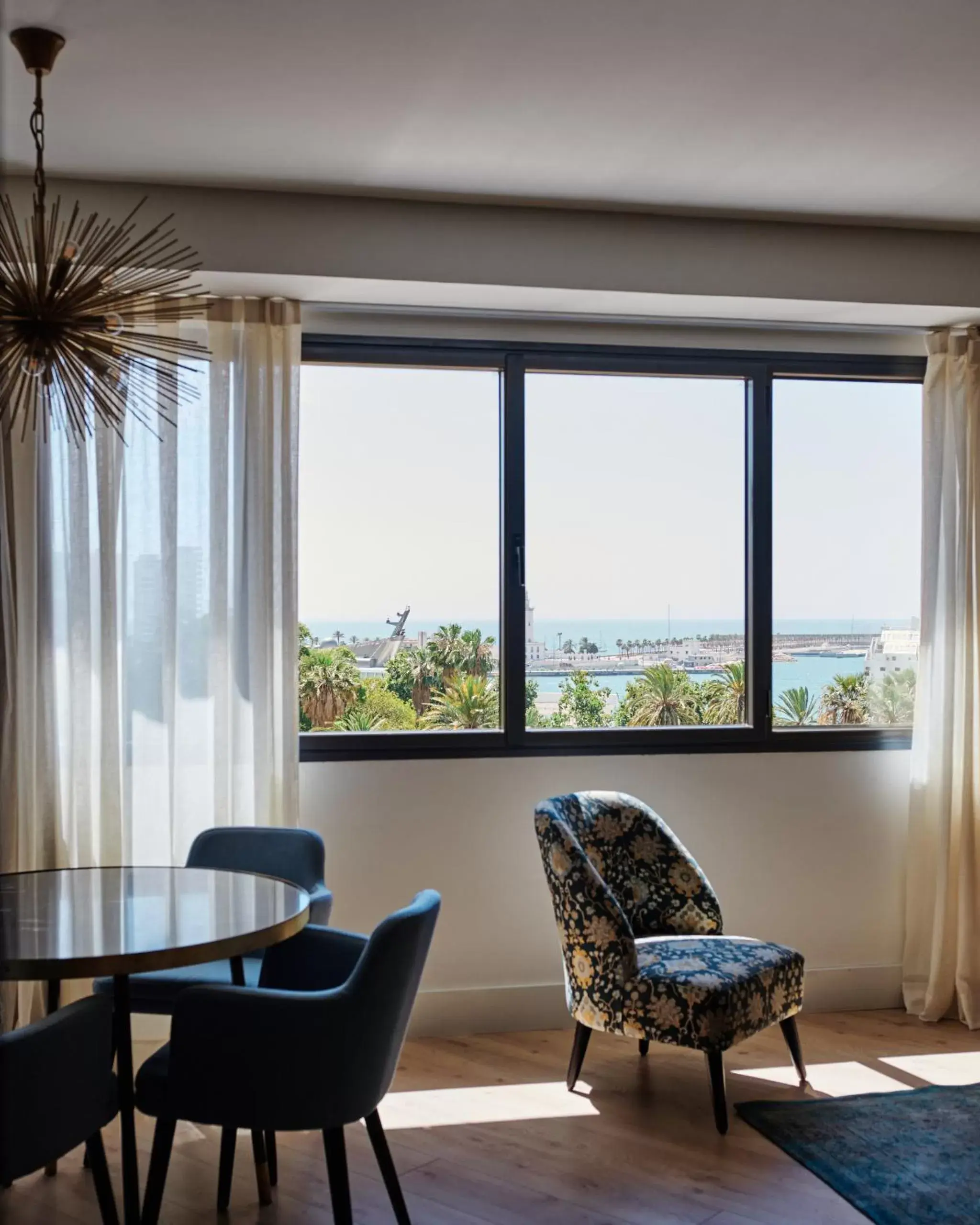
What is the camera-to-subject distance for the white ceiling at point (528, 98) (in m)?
2.52

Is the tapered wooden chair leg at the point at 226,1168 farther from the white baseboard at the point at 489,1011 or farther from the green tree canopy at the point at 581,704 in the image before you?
the green tree canopy at the point at 581,704

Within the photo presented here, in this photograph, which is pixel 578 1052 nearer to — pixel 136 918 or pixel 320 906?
pixel 320 906

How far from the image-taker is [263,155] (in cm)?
330

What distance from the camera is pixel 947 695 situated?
429cm

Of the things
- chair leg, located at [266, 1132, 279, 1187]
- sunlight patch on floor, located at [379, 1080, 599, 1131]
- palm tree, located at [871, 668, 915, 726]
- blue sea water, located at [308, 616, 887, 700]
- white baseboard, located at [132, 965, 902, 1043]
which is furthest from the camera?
palm tree, located at [871, 668, 915, 726]

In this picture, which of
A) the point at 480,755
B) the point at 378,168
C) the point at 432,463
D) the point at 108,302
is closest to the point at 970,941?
the point at 480,755

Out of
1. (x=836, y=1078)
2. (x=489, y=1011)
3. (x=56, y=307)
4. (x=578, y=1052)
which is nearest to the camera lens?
(x=56, y=307)

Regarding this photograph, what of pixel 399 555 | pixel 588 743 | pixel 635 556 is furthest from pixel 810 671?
pixel 399 555

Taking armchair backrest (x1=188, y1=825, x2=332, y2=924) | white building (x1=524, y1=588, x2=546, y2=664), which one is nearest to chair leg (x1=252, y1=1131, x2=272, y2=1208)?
armchair backrest (x1=188, y1=825, x2=332, y2=924)

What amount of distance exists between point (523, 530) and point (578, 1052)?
70.6 inches

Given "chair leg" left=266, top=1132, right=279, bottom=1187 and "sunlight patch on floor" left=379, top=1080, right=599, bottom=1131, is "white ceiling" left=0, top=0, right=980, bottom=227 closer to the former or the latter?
"chair leg" left=266, top=1132, right=279, bottom=1187

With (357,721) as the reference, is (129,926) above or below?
below

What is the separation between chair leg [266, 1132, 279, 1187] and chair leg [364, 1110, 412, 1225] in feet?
1.50

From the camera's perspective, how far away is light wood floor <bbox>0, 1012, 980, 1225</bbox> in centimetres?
275
